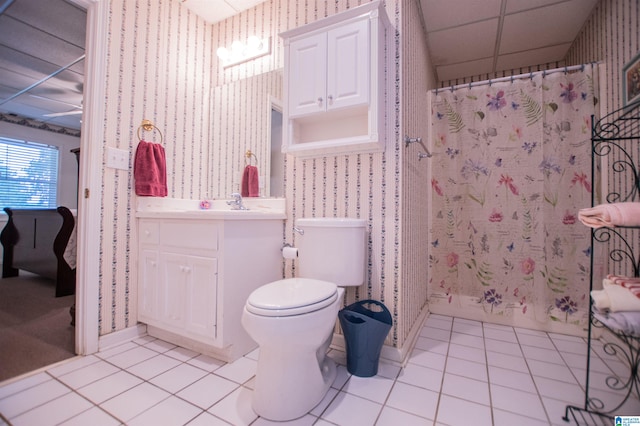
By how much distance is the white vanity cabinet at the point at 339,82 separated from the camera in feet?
4.70

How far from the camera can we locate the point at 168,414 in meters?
1.07

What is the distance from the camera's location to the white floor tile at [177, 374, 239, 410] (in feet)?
3.76

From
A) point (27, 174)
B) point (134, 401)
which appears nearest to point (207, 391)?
point (134, 401)

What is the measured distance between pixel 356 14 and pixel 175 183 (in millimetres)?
1608

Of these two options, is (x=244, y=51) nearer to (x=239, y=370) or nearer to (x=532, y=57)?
(x=239, y=370)

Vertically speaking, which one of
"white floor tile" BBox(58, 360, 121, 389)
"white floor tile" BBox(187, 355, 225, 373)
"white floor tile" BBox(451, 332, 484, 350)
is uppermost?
"white floor tile" BBox(58, 360, 121, 389)

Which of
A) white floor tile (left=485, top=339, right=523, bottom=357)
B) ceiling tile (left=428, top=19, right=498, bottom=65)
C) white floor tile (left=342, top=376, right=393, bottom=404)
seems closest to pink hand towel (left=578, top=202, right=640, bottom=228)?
white floor tile (left=485, top=339, right=523, bottom=357)

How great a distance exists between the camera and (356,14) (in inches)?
57.2

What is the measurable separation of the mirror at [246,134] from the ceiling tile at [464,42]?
1.46 m

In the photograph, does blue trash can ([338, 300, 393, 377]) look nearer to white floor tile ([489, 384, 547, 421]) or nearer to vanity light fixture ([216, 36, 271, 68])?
white floor tile ([489, 384, 547, 421])

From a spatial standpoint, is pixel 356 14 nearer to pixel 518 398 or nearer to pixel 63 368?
pixel 518 398

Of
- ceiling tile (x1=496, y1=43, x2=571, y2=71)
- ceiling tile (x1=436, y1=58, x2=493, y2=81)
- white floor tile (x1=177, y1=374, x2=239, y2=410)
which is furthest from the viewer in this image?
ceiling tile (x1=436, y1=58, x2=493, y2=81)

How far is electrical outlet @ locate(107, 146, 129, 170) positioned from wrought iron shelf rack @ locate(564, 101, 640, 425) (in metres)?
2.30

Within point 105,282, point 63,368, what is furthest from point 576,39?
point 63,368
